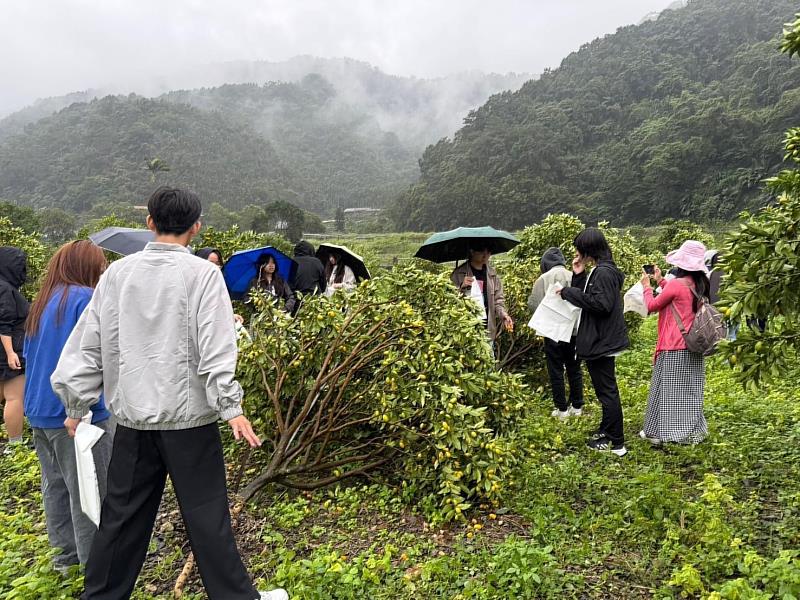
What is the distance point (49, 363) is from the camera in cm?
278

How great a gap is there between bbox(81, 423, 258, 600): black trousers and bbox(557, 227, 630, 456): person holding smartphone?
9.72 feet

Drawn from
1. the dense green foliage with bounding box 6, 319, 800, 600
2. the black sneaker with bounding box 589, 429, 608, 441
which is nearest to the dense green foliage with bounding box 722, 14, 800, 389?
the dense green foliage with bounding box 6, 319, 800, 600

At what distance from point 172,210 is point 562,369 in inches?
156

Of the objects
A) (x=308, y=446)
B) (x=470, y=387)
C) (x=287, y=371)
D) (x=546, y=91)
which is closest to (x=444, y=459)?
(x=470, y=387)

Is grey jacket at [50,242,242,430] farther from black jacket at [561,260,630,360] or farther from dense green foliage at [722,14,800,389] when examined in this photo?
black jacket at [561,260,630,360]

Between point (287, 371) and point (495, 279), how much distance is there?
7.17 ft

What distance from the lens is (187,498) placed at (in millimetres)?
2303

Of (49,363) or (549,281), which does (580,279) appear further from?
(49,363)

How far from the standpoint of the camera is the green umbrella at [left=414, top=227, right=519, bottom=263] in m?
4.89

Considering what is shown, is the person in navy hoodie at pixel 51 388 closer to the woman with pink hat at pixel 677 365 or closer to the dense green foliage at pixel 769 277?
the dense green foliage at pixel 769 277

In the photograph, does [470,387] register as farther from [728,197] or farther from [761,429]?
[728,197]

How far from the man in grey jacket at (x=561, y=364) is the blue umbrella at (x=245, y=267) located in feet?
9.22

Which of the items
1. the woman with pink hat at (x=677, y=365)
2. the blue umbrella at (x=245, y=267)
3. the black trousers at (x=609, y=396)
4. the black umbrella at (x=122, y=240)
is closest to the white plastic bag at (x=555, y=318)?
the black trousers at (x=609, y=396)

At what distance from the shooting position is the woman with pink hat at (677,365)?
4.27 meters
